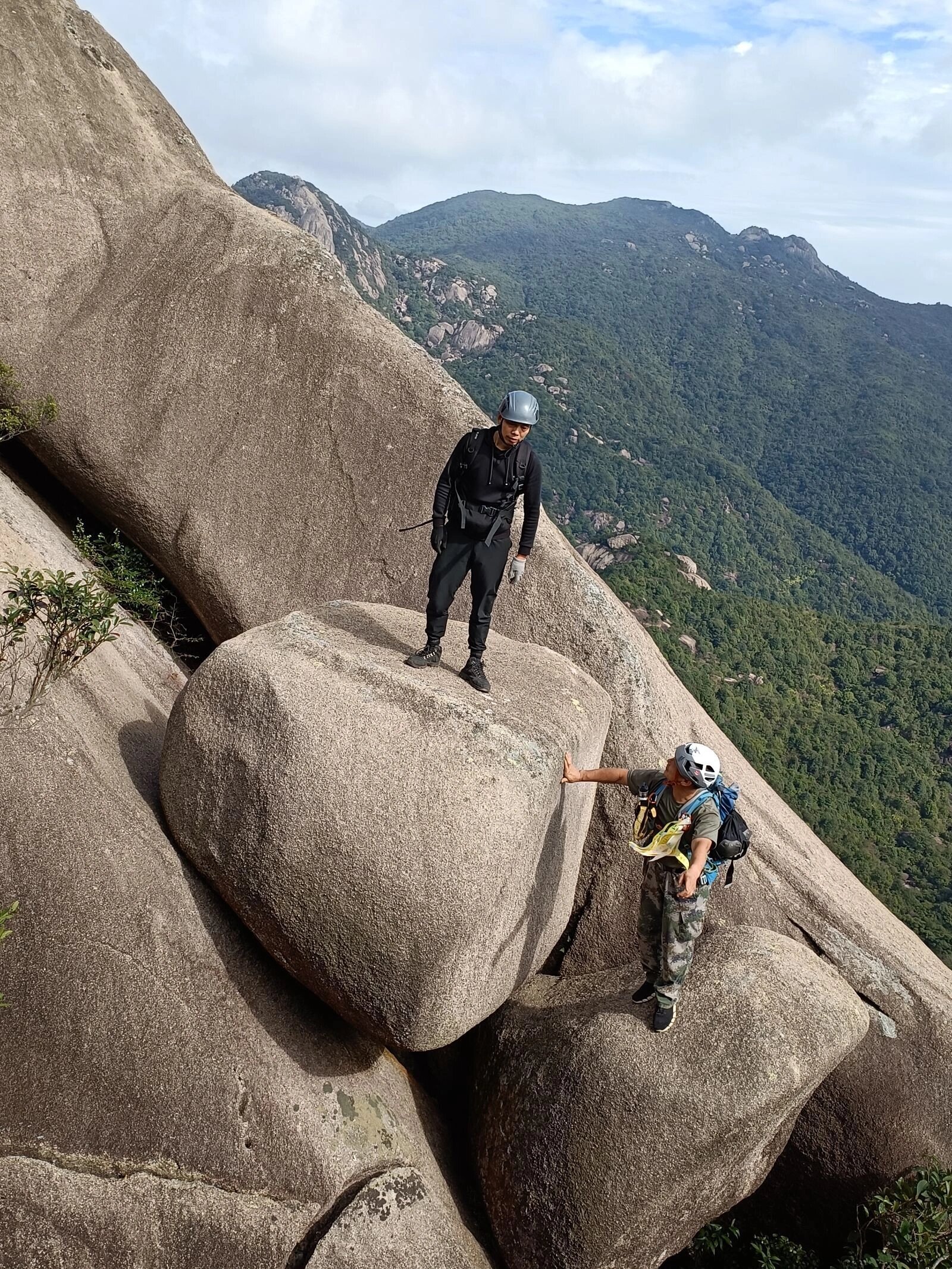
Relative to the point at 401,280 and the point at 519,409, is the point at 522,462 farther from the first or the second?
the point at 401,280

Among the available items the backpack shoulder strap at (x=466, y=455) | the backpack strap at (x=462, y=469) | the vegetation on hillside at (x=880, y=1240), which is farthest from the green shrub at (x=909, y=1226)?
the backpack shoulder strap at (x=466, y=455)

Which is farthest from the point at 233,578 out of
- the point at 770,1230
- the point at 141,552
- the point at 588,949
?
the point at 770,1230

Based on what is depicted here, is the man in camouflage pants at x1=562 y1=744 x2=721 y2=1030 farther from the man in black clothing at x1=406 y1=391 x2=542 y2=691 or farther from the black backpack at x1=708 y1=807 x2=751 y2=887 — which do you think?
the man in black clothing at x1=406 y1=391 x2=542 y2=691

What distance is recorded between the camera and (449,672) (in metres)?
6.27

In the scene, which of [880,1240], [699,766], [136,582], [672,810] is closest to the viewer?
[699,766]

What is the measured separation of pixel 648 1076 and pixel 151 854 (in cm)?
340

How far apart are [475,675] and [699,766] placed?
1.70 metres

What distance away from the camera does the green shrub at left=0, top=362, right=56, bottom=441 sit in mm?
8547

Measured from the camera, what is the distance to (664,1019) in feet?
18.7

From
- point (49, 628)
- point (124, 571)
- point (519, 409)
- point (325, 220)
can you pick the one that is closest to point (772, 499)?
point (325, 220)

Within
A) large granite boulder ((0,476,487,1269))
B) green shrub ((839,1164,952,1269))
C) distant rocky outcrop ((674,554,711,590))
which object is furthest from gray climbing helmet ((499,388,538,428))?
distant rocky outcrop ((674,554,711,590))

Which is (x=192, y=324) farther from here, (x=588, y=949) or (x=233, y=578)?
(x=588, y=949)

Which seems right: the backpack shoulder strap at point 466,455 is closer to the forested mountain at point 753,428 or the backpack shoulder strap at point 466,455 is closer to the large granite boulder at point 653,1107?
the large granite boulder at point 653,1107

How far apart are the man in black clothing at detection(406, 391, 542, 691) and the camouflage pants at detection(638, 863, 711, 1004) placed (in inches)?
66.7
